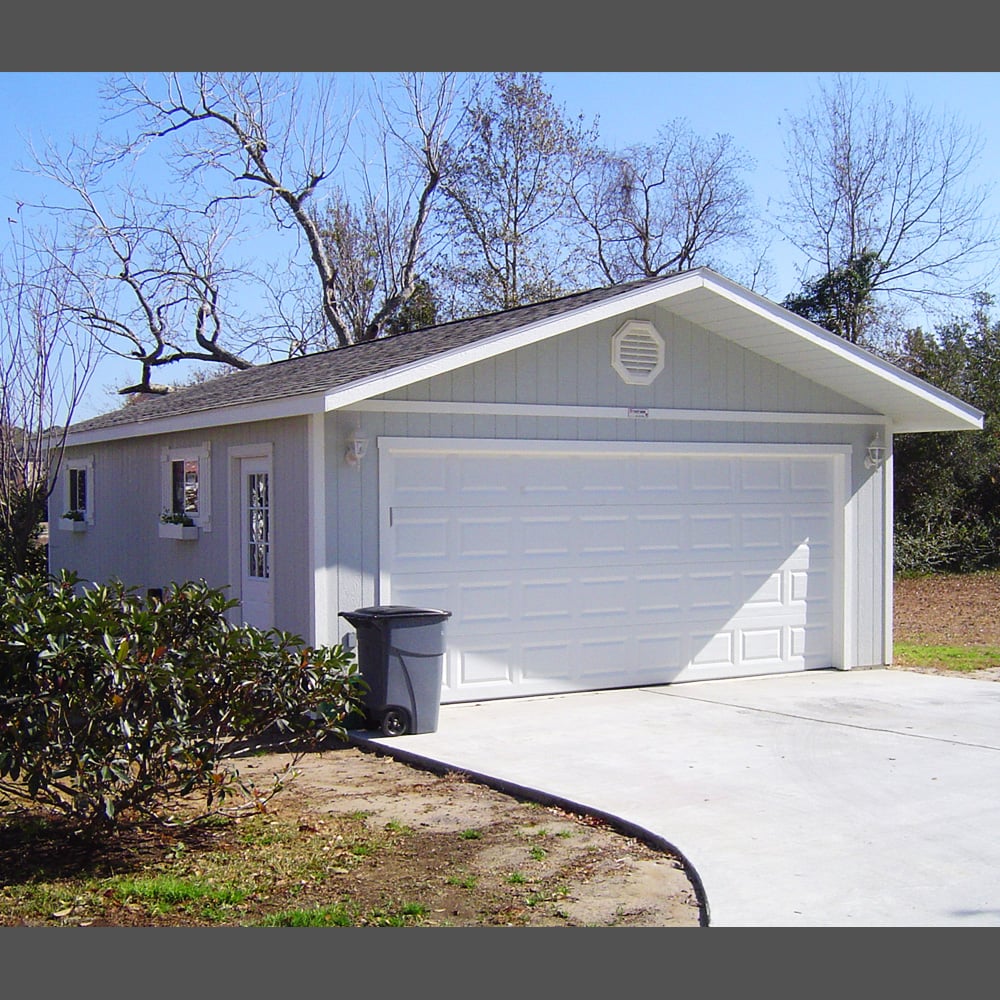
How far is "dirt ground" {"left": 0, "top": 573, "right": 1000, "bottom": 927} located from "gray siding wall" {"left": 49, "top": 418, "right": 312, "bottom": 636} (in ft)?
6.48

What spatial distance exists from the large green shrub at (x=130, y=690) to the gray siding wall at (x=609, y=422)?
3.16m

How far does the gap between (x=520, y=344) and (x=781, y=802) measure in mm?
4533

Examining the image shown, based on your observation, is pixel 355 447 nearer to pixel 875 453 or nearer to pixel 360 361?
pixel 360 361

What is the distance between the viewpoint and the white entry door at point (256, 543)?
10.5m

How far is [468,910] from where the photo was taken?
5438mm

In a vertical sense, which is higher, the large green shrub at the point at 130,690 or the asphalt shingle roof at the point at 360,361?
the asphalt shingle roof at the point at 360,361

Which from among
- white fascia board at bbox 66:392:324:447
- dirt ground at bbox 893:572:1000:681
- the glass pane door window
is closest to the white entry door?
the glass pane door window

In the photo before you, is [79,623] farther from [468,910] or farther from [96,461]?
[96,461]

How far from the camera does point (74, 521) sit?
16.2 meters

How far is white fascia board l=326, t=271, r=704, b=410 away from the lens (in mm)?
9344

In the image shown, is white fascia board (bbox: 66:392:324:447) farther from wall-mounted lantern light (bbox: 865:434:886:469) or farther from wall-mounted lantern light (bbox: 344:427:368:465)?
wall-mounted lantern light (bbox: 865:434:886:469)

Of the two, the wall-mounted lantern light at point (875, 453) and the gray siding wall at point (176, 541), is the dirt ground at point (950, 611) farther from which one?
the gray siding wall at point (176, 541)

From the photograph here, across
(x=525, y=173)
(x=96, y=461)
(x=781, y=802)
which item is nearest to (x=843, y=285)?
(x=525, y=173)

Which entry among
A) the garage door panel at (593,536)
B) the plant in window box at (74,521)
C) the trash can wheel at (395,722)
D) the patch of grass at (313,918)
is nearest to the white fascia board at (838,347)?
the garage door panel at (593,536)
